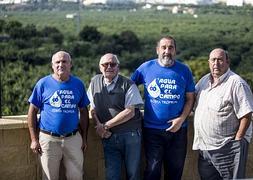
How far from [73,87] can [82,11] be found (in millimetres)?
41588

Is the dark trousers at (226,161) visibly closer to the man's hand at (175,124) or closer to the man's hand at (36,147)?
the man's hand at (175,124)

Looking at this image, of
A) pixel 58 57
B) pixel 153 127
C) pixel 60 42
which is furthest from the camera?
pixel 60 42

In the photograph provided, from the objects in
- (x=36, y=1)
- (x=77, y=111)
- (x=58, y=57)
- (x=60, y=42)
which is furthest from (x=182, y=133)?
(x=60, y=42)

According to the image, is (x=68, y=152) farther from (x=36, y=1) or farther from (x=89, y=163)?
(x=36, y=1)

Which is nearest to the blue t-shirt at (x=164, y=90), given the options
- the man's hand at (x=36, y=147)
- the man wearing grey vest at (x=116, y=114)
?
the man wearing grey vest at (x=116, y=114)

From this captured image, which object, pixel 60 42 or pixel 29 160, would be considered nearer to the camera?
pixel 29 160

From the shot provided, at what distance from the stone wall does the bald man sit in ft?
3.28

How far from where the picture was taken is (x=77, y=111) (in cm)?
457

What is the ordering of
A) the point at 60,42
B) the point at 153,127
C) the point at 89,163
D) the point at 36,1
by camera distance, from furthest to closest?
the point at 60,42
the point at 36,1
the point at 89,163
the point at 153,127

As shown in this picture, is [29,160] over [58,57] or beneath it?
beneath

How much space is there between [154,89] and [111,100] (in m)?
0.37

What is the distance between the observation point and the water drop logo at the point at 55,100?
14.6 ft

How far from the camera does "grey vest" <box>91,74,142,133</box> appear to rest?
4617 millimetres

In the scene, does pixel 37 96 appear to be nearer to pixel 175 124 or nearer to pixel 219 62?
pixel 175 124
